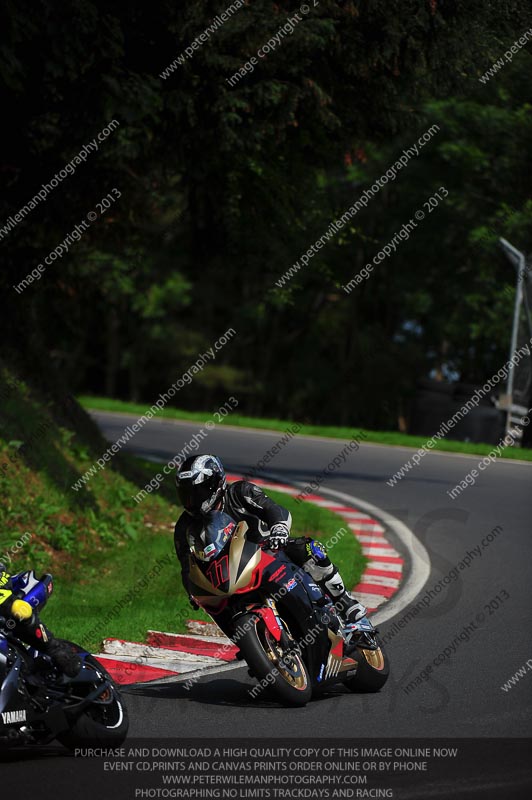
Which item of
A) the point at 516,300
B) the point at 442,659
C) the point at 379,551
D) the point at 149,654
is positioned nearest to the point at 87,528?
the point at 379,551

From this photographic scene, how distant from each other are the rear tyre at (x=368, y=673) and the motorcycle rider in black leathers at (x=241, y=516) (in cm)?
26

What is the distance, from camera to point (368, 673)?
7.93 metres

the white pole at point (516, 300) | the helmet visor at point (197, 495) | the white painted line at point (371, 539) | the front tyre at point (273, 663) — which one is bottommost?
the white painted line at point (371, 539)

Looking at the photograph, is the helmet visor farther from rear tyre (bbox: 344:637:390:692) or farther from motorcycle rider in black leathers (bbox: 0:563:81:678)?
rear tyre (bbox: 344:637:390:692)

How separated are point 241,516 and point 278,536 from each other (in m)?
0.29

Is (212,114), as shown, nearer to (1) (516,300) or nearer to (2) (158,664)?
(2) (158,664)

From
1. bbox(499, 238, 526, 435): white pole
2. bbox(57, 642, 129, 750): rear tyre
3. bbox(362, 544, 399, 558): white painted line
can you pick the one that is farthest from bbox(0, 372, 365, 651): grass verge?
bbox(499, 238, 526, 435): white pole

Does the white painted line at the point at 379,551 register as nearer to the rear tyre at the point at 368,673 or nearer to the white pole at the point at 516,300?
the rear tyre at the point at 368,673

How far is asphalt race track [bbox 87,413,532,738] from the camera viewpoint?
705 cm

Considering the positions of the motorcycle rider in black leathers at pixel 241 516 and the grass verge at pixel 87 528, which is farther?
the grass verge at pixel 87 528

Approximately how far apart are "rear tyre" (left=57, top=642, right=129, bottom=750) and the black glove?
136 centimetres

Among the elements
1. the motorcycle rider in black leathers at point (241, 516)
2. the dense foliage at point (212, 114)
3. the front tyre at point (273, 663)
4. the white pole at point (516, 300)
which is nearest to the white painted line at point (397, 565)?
the motorcycle rider in black leathers at point (241, 516)

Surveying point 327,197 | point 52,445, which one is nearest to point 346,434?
point 327,197

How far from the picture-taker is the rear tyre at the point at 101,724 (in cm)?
645
